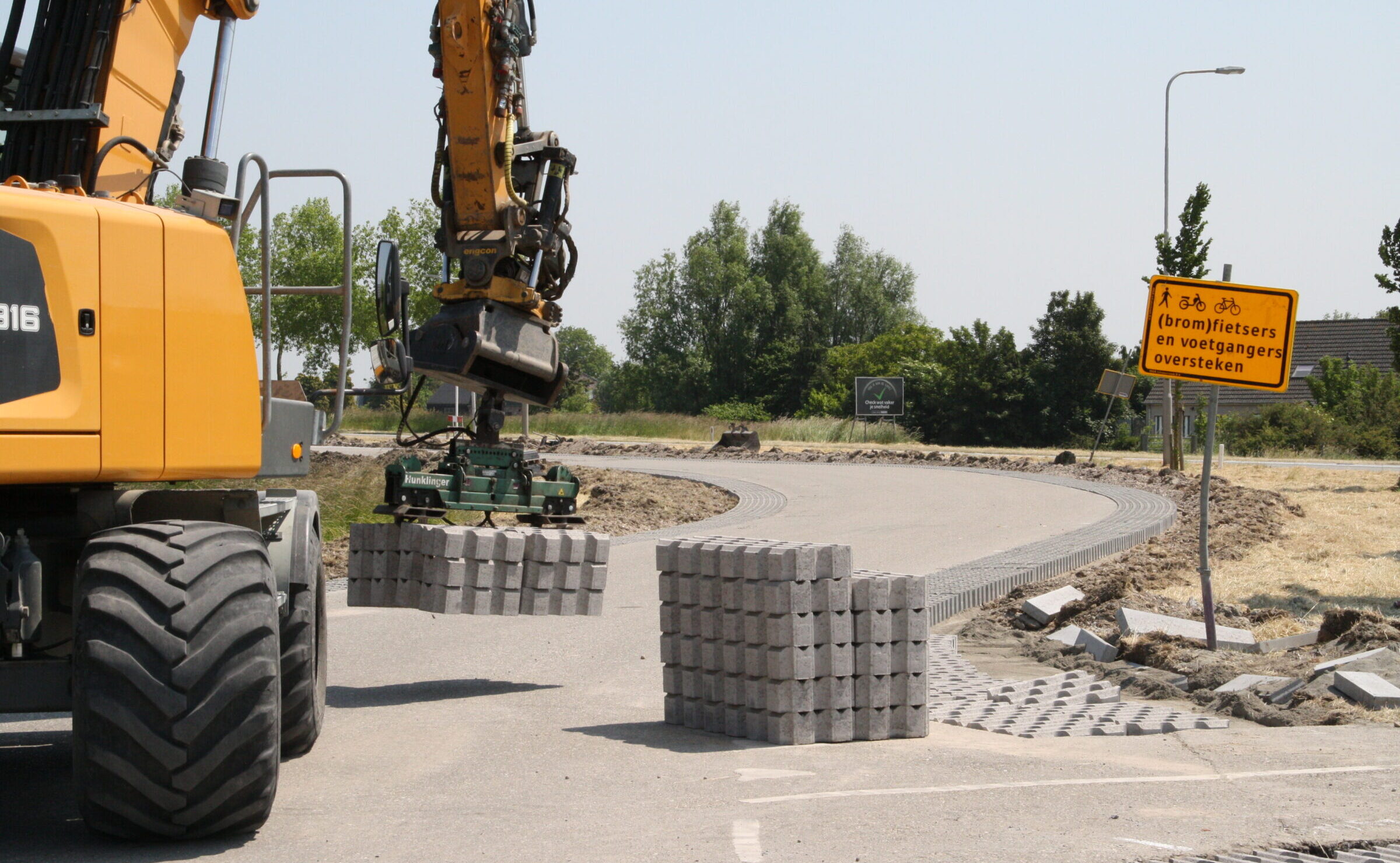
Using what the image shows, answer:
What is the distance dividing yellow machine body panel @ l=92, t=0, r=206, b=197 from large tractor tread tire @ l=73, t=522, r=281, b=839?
77.8 inches

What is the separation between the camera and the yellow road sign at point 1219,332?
1030cm

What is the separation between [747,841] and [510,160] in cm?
640

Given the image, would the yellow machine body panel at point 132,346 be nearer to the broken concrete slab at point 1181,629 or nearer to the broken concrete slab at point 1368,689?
the broken concrete slab at point 1368,689

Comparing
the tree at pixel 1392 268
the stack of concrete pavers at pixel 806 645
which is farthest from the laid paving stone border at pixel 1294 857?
the tree at pixel 1392 268

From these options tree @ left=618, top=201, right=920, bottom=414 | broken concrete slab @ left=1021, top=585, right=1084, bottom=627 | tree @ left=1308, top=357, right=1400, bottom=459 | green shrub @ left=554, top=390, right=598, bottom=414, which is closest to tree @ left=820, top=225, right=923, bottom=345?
tree @ left=618, top=201, right=920, bottom=414

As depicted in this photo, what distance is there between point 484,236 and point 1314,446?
152 ft

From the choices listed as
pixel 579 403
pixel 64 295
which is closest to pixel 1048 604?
pixel 64 295

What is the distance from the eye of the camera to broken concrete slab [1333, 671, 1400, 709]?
7938 millimetres

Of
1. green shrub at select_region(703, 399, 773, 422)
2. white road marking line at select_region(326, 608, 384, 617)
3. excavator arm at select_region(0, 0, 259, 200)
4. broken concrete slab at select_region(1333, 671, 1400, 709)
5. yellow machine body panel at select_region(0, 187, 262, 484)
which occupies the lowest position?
white road marking line at select_region(326, 608, 384, 617)

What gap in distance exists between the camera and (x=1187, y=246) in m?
30.6

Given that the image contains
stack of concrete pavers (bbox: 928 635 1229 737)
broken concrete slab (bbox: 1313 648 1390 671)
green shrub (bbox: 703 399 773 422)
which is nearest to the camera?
stack of concrete pavers (bbox: 928 635 1229 737)

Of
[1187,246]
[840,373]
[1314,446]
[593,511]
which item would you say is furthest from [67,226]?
[840,373]

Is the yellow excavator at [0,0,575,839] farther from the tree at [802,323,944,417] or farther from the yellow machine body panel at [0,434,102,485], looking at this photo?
the tree at [802,323,944,417]

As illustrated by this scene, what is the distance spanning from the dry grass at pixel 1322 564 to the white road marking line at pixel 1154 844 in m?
6.50
